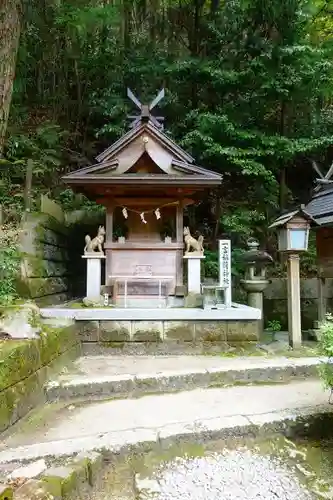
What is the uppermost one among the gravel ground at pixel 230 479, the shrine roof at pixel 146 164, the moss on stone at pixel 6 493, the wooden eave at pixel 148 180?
the shrine roof at pixel 146 164

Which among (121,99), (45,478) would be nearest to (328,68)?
(121,99)

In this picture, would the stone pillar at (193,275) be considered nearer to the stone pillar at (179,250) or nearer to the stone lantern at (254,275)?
the stone pillar at (179,250)

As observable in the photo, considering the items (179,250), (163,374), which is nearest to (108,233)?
(179,250)

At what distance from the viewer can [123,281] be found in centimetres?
837

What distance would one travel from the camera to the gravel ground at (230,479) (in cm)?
299

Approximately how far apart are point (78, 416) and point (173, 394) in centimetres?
135

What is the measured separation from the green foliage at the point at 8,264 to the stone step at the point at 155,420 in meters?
2.52

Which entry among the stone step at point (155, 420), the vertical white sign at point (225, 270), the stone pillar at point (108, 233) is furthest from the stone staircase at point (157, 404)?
the stone pillar at point (108, 233)

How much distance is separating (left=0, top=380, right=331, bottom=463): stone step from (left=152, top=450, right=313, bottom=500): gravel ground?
22cm

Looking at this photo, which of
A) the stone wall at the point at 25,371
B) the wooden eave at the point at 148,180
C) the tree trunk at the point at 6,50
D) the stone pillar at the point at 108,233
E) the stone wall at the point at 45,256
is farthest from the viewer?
the stone pillar at the point at 108,233

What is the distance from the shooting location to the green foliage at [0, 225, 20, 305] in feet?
20.7

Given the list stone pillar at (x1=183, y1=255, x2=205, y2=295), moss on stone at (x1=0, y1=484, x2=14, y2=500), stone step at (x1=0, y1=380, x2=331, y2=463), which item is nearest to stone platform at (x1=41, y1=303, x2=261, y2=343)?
stone pillar at (x1=183, y1=255, x2=205, y2=295)

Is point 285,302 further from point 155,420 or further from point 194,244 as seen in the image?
point 155,420

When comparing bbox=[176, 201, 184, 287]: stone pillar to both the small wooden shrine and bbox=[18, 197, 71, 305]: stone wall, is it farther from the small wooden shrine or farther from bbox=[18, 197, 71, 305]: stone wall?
bbox=[18, 197, 71, 305]: stone wall
